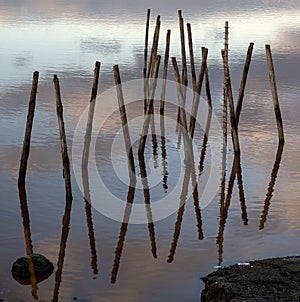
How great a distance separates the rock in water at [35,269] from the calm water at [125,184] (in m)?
0.13

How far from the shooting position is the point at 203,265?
1277 centimetres

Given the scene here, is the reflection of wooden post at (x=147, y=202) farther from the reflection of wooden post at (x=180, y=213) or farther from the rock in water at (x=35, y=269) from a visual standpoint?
the rock in water at (x=35, y=269)

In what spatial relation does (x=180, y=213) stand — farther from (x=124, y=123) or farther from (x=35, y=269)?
(x=35, y=269)

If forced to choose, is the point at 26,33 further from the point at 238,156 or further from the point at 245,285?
the point at 245,285

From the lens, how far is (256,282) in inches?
424

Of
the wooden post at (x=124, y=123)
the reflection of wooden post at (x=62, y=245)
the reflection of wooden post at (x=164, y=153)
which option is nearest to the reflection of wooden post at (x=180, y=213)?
the reflection of wooden post at (x=164, y=153)

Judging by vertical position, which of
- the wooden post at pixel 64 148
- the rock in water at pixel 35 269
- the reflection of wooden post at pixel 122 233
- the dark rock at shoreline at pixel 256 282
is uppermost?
the wooden post at pixel 64 148

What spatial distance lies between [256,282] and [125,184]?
6783 millimetres

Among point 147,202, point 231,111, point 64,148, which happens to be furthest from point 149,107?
point 64,148

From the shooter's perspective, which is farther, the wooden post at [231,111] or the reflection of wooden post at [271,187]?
the wooden post at [231,111]

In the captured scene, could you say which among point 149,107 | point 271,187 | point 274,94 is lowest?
point 271,187

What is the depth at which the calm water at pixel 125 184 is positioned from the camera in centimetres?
1238

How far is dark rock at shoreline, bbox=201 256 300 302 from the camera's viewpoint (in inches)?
408

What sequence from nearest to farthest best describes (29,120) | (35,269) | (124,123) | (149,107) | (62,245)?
(35,269) < (62,245) < (29,120) < (124,123) < (149,107)
